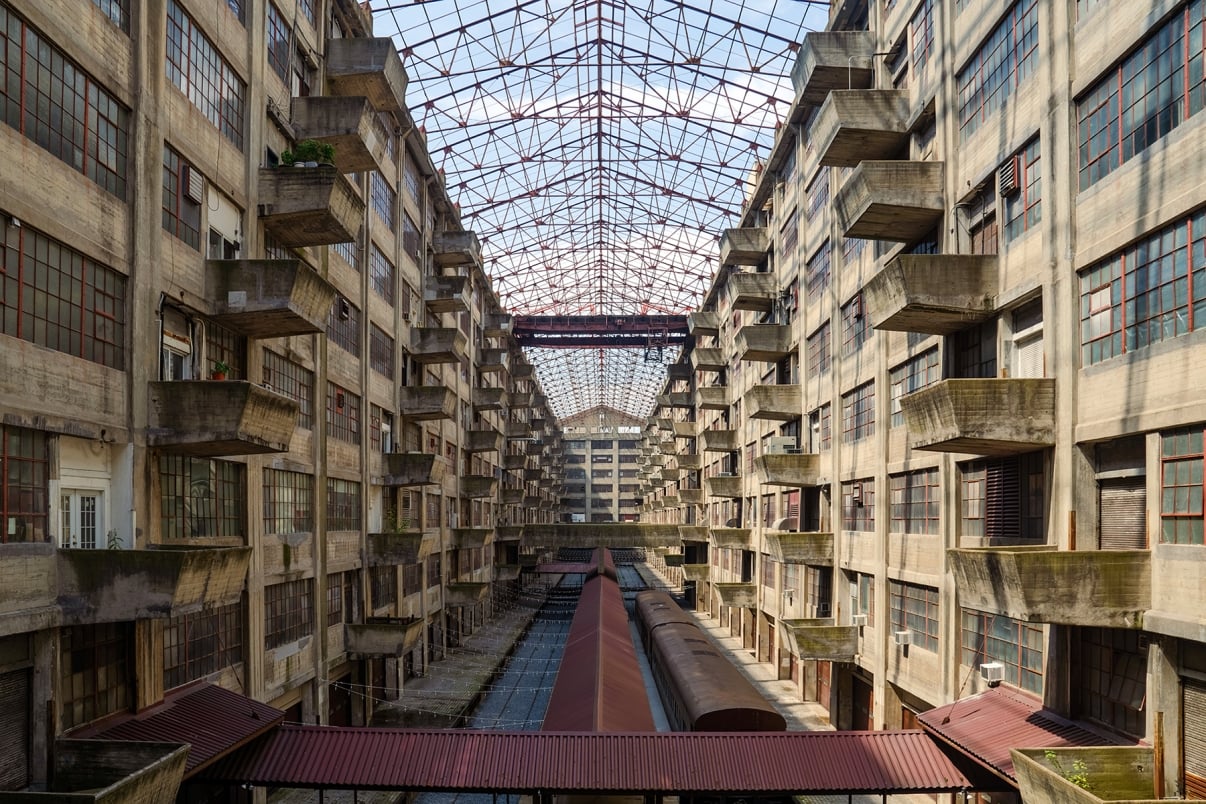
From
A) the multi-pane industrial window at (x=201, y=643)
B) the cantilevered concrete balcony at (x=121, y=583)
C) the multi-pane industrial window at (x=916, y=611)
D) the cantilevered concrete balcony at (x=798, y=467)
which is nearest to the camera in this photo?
the cantilevered concrete balcony at (x=121, y=583)

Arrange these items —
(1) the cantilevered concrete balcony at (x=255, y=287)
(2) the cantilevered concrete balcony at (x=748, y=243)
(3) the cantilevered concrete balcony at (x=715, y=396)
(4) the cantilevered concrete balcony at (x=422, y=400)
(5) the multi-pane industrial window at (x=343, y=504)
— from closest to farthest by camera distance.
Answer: (1) the cantilevered concrete balcony at (x=255, y=287) < (5) the multi-pane industrial window at (x=343, y=504) < (4) the cantilevered concrete balcony at (x=422, y=400) < (2) the cantilevered concrete balcony at (x=748, y=243) < (3) the cantilevered concrete balcony at (x=715, y=396)

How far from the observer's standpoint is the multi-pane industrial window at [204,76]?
56.9 feet

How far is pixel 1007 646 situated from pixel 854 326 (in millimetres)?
12581

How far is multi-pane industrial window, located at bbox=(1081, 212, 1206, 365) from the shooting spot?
39.5 feet

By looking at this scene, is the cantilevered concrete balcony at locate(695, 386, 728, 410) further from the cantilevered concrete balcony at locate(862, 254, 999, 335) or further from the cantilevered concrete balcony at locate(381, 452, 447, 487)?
the cantilevered concrete balcony at locate(862, 254, 999, 335)

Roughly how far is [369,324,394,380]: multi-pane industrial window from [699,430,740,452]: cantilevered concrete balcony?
2204 centimetres

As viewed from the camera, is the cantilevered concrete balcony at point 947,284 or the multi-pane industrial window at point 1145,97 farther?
the cantilevered concrete balcony at point 947,284

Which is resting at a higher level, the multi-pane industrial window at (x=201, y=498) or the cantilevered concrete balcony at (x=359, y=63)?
the cantilevered concrete balcony at (x=359, y=63)

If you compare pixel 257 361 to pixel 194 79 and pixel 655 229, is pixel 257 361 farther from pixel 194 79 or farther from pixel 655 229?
pixel 655 229

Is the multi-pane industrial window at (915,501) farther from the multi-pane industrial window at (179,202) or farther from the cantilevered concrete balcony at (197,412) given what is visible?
the multi-pane industrial window at (179,202)

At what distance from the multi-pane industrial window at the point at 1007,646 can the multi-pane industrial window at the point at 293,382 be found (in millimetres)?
17422

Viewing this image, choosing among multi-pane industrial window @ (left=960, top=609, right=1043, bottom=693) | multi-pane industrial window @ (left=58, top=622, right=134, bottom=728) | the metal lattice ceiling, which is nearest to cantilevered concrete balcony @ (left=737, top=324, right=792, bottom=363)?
the metal lattice ceiling

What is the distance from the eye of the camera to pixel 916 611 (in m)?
22.5

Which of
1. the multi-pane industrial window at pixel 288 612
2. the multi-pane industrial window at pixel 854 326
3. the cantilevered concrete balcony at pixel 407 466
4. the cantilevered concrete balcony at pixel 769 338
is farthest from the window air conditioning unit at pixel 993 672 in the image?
the cantilevered concrete balcony at pixel 407 466
